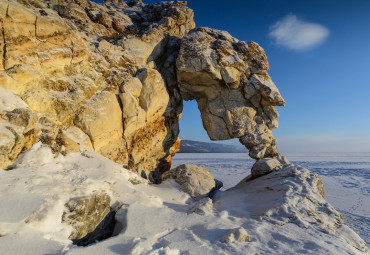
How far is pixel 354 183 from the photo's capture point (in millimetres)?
19125

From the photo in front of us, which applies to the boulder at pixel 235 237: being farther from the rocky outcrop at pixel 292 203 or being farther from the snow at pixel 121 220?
the rocky outcrop at pixel 292 203

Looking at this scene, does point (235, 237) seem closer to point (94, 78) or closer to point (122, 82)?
point (122, 82)

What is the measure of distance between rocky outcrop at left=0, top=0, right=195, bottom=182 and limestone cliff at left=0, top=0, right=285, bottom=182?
1.7 inches

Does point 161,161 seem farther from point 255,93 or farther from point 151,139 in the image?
point 255,93

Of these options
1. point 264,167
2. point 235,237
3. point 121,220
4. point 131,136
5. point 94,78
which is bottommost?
point 121,220

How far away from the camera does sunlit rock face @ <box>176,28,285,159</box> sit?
12.9m

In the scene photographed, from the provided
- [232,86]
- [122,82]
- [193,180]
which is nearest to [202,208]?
[193,180]

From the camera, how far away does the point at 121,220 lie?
5324mm

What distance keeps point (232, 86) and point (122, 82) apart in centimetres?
713

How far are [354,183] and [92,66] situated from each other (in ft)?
78.5

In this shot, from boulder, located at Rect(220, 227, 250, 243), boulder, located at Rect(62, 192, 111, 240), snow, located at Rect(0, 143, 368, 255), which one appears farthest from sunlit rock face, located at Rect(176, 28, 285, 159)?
boulder, located at Rect(62, 192, 111, 240)

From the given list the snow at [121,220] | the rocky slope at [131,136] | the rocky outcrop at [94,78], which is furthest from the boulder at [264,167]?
the rocky outcrop at [94,78]

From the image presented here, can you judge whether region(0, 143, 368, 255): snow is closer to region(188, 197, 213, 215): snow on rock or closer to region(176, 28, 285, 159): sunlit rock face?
region(188, 197, 213, 215): snow on rock

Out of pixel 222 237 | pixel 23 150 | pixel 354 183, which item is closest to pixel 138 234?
pixel 222 237
